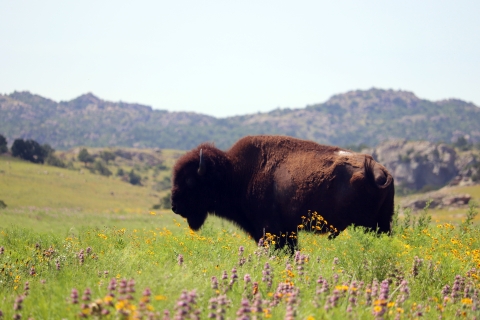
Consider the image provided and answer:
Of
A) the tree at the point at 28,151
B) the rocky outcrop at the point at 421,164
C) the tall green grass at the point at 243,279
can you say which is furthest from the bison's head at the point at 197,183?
the rocky outcrop at the point at 421,164

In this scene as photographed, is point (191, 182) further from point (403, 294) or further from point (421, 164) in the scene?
point (421, 164)

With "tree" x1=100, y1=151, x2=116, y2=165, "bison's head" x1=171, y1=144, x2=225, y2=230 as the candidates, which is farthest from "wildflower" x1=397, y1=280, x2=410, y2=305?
"tree" x1=100, y1=151, x2=116, y2=165

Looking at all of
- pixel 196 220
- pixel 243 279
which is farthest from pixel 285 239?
pixel 243 279

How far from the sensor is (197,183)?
11500 mm

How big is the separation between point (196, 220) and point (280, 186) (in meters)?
2.34

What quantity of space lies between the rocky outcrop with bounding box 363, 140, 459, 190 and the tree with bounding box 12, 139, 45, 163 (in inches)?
3070

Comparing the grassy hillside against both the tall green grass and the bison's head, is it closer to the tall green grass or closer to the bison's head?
the bison's head

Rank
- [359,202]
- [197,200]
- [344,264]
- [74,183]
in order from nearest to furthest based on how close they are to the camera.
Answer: [344,264], [359,202], [197,200], [74,183]

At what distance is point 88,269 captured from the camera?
7.05 metres

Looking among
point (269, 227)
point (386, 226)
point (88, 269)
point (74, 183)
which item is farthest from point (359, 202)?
point (74, 183)

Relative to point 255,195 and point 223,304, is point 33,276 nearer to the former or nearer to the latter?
point 223,304

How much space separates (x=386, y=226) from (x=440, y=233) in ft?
3.56

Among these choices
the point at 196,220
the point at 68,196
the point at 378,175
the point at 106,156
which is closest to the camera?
the point at 378,175

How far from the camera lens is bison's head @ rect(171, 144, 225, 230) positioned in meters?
11.4
